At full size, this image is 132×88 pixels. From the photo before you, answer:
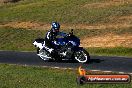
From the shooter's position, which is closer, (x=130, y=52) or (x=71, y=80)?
(x=71, y=80)

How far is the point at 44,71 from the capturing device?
867 inches

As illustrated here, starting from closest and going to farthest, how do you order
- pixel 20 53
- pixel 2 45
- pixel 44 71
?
pixel 44 71, pixel 20 53, pixel 2 45

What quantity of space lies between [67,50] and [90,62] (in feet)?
4.87

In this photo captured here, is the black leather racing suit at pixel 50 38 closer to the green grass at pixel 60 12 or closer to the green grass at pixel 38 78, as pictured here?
the green grass at pixel 38 78

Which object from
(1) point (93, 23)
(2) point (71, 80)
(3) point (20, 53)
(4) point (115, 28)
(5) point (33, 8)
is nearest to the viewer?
(2) point (71, 80)

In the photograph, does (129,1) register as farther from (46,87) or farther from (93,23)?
(46,87)

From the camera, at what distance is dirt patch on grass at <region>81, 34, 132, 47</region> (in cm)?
3381

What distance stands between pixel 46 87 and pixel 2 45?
18.0 meters

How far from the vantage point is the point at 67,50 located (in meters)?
25.4

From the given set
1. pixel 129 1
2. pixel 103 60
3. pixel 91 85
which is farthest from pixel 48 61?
pixel 129 1

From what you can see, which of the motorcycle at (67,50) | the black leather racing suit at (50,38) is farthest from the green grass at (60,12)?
the black leather racing suit at (50,38)

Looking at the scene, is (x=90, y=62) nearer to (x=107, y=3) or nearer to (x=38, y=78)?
(x=38, y=78)

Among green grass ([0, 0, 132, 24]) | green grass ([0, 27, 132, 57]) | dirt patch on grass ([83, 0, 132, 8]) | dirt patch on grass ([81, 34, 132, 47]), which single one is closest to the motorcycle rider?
green grass ([0, 27, 132, 57])

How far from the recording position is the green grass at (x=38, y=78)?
18234mm
